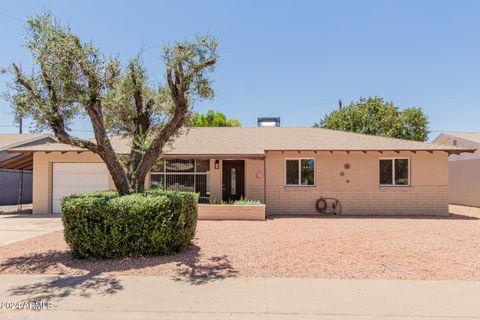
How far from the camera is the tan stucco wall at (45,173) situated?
1527 centimetres

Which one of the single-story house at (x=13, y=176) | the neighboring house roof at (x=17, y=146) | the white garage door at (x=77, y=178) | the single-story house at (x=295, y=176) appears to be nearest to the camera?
the single-story house at (x=295, y=176)

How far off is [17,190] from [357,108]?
29.2 m

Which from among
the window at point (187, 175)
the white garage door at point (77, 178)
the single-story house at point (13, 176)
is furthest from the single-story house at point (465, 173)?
the single-story house at point (13, 176)

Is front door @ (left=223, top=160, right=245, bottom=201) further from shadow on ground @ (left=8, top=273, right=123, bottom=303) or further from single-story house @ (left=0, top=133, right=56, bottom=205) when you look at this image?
single-story house @ (left=0, top=133, right=56, bottom=205)

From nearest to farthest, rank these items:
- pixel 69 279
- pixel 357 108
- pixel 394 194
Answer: pixel 69 279, pixel 394 194, pixel 357 108

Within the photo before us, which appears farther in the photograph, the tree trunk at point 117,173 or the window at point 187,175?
the window at point 187,175

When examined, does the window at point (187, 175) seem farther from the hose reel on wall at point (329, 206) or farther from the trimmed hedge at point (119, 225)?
the trimmed hedge at point (119, 225)


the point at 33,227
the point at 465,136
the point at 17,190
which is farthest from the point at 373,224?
the point at 17,190

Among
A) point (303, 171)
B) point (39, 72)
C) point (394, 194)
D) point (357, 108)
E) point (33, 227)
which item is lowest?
point (33, 227)

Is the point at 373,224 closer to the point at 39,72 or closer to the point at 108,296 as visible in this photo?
the point at 108,296

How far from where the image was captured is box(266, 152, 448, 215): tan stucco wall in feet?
49.0

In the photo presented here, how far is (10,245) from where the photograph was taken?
8.49 m

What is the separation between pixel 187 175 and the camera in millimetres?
15297

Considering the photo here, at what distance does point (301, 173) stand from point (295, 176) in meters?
0.31
